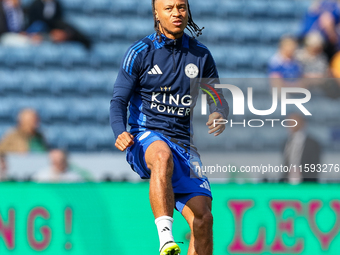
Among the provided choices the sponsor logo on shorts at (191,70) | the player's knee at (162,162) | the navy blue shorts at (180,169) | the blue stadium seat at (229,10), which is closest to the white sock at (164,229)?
the player's knee at (162,162)

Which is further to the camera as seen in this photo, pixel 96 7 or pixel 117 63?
pixel 96 7

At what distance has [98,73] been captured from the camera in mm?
9664

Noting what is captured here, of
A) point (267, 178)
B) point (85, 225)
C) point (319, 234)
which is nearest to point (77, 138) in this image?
point (85, 225)

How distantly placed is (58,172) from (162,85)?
11.0 feet

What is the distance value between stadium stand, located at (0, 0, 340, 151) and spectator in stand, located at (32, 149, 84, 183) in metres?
1.47

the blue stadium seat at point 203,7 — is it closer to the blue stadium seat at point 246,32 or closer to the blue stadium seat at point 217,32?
the blue stadium seat at point 217,32

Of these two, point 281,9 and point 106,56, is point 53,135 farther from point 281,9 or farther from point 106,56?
point 281,9

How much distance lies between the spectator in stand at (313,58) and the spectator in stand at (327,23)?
0.16 meters

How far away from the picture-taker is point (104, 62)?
9.86 metres

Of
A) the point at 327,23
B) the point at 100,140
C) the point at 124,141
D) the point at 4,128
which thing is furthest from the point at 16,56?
the point at 124,141

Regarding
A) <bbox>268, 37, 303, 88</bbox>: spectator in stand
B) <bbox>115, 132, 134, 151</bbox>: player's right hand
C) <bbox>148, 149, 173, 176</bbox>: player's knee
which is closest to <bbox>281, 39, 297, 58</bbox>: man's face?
<bbox>268, 37, 303, 88</bbox>: spectator in stand

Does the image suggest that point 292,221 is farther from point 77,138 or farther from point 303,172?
point 77,138

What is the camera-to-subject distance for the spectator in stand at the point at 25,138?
779 centimetres

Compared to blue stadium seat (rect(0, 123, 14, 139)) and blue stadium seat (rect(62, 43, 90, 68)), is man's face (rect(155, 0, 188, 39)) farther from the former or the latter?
blue stadium seat (rect(62, 43, 90, 68))
